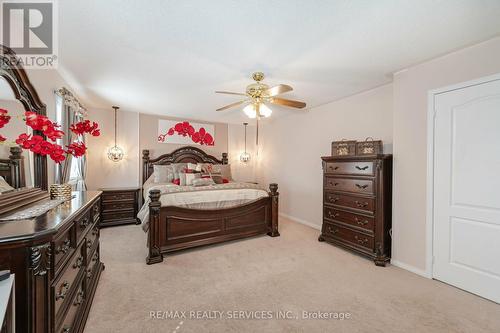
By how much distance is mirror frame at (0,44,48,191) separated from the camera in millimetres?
1482

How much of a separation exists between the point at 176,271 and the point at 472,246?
3.03 meters

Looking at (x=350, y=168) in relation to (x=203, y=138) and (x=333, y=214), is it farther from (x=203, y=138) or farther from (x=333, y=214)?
(x=203, y=138)

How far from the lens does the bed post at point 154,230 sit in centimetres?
267

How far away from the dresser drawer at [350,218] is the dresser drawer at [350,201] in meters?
0.10

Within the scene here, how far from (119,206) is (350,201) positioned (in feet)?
13.5

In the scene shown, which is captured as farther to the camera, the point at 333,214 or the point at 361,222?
the point at 333,214

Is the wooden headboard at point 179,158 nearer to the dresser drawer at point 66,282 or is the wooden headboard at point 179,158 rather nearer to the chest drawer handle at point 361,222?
the dresser drawer at point 66,282

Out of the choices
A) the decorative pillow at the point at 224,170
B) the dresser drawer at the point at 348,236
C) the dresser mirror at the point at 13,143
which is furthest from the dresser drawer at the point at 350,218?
the dresser mirror at the point at 13,143

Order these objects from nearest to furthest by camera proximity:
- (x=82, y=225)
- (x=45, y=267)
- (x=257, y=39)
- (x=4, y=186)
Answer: (x=45, y=267) → (x=4, y=186) → (x=82, y=225) → (x=257, y=39)

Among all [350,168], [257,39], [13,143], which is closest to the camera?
[13,143]

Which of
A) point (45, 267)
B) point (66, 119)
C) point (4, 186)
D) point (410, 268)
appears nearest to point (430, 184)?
point (410, 268)

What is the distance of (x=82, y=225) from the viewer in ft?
5.36

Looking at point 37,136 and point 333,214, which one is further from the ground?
point 37,136

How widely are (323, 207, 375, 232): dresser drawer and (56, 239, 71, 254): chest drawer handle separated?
302 centimetres
